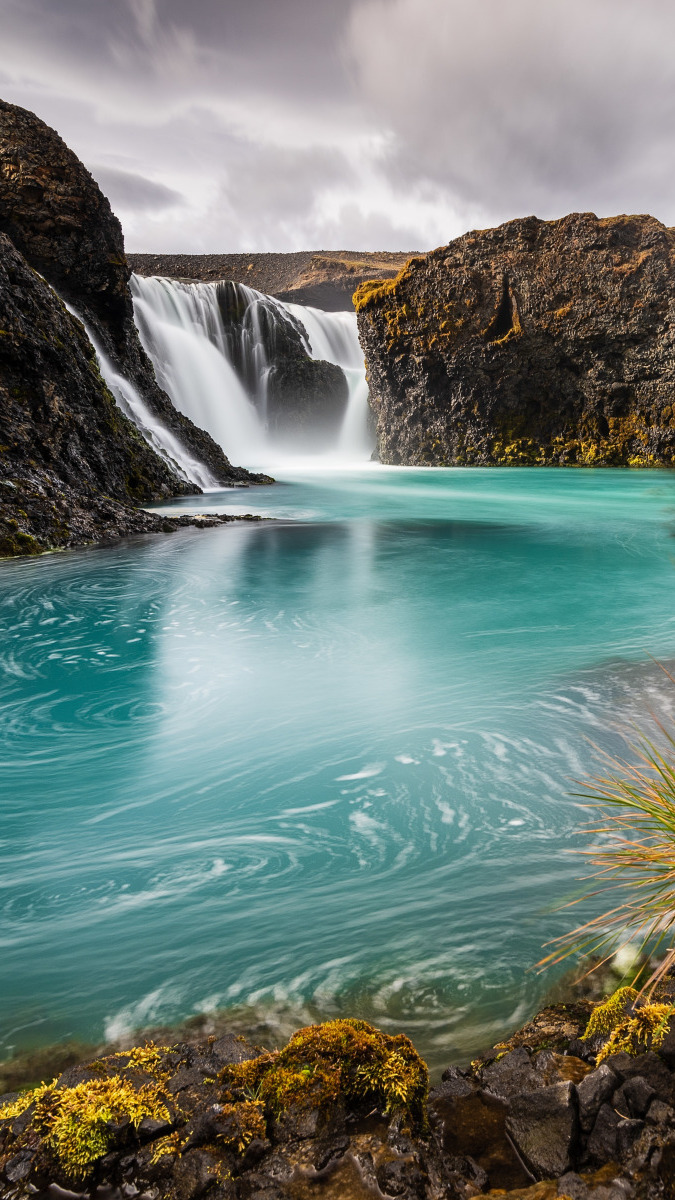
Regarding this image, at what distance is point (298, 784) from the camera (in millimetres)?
4230

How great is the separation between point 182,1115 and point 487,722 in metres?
3.70

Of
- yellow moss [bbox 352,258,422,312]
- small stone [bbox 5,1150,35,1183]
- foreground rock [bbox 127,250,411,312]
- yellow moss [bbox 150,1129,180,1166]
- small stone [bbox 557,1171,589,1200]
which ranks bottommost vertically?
small stone [bbox 5,1150,35,1183]

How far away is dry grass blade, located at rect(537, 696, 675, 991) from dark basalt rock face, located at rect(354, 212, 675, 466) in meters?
31.0

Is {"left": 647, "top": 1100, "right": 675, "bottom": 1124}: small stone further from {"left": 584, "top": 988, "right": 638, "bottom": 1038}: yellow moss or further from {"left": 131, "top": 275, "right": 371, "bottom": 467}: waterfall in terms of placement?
{"left": 131, "top": 275, "right": 371, "bottom": 467}: waterfall

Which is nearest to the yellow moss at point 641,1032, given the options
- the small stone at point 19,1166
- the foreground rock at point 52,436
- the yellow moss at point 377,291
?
the small stone at point 19,1166

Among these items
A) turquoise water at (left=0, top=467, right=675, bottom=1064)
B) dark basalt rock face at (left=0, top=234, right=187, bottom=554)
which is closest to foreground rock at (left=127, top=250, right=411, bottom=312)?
dark basalt rock face at (left=0, top=234, right=187, bottom=554)

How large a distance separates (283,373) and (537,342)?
15.9 m

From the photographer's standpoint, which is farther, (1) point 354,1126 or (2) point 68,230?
(2) point 68,230

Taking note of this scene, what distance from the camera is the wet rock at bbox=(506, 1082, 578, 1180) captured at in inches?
59.7

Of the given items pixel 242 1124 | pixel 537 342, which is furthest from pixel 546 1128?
pixel 537 342

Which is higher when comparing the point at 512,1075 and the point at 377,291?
the point at 377,291

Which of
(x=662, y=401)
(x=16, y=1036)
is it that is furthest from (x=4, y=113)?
(x=662, y=401)

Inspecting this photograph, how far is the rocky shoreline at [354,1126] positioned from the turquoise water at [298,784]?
1.53 feet

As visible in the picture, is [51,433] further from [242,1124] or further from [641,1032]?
[641,1032]
